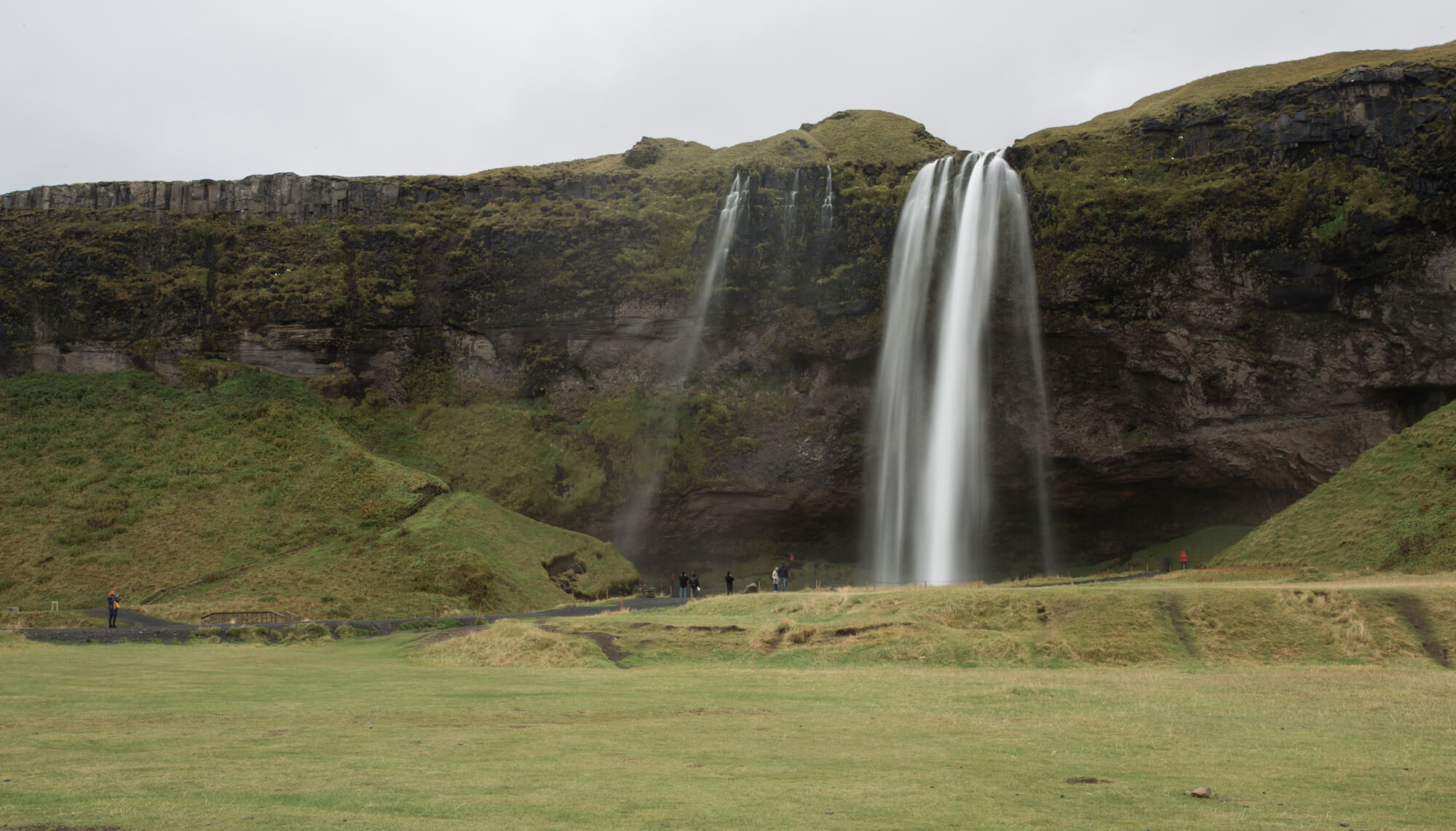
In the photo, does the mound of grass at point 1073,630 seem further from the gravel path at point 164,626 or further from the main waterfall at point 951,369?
the main waterfall at point 951,369

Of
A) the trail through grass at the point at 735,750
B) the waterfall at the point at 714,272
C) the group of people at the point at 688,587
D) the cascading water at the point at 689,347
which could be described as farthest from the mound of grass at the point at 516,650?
the waterfall at the point at 714,272

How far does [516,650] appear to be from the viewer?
24062 millimetres

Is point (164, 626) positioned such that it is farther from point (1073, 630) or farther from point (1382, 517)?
point (1382, 517)

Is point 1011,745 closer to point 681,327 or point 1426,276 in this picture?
point 1426,276

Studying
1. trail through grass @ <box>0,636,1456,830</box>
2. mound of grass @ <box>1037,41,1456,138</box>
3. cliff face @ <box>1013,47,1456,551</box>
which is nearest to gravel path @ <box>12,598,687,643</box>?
trail through grass @ <box>0,636,1456,830</box>

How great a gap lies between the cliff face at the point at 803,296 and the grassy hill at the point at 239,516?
15.1 ft

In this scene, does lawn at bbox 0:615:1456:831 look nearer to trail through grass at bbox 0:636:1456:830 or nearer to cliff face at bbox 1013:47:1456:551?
trail through grass at bbox 0:636:1456:830

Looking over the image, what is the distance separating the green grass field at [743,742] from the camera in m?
8.88

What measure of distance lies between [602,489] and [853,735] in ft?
147

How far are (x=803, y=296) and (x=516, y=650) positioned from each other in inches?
1398

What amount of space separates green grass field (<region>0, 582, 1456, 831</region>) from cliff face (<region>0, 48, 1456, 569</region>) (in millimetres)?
29713

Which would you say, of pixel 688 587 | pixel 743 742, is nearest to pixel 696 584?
pixel 688 587

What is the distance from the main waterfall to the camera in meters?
51.6

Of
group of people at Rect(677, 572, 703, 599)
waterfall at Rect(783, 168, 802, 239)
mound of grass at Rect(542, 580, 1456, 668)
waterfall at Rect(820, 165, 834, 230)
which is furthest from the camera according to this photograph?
waterfall at Rect(783, 168, 802, 239)
